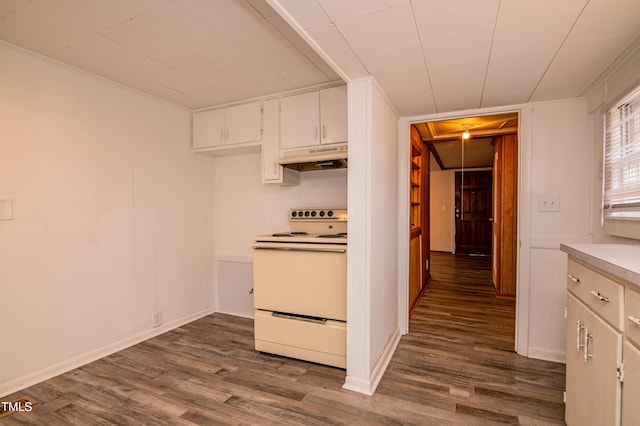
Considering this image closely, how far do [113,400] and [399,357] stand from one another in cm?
202

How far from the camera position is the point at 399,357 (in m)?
2.53

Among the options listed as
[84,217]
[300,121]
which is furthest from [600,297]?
[84,217]

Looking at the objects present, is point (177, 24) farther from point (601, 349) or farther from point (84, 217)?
point (601, 349)

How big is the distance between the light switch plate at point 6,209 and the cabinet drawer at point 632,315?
10.6 ft

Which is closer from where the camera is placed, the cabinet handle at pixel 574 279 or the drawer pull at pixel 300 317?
the cabinet handle at pixel 574 279

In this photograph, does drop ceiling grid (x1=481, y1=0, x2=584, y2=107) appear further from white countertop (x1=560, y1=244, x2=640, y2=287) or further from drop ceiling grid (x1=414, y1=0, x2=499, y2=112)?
white countertop (x1=560, y1=244, x2=640, y2=287)

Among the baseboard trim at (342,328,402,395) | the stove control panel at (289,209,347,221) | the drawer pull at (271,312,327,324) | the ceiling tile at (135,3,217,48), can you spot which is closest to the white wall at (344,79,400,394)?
the baseboard trim at (342,328,402,395)

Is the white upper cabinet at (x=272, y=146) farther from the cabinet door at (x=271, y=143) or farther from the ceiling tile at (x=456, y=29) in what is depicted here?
the ceiling tile at (x=456, y=29)

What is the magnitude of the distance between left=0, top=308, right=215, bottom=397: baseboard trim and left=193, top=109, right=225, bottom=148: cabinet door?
187cm

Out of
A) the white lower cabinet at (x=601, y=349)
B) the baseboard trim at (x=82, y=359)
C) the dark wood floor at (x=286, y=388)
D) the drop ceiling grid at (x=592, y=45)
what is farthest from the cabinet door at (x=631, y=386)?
the baseboard trim at (x=82, y=359)

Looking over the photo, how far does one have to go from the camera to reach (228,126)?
3172 millimetres

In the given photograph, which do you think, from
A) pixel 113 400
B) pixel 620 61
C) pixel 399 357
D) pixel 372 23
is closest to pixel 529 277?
pixel 399 357

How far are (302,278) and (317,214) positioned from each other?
73cm

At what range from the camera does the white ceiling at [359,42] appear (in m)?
1.38
